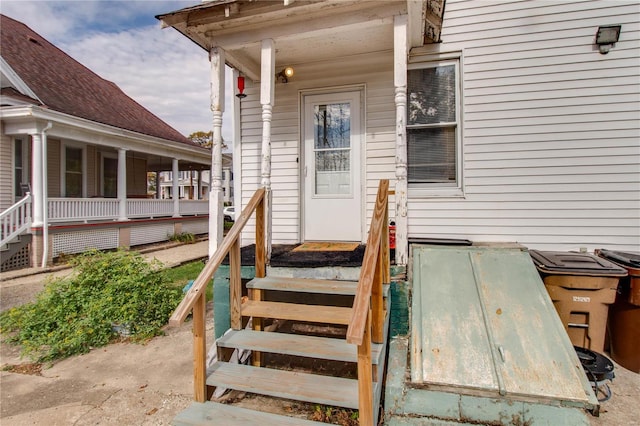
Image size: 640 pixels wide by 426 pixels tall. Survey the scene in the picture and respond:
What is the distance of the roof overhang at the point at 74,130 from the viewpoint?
7.36 meters

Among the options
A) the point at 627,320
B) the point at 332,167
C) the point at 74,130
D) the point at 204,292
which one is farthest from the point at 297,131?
the point at 74,130

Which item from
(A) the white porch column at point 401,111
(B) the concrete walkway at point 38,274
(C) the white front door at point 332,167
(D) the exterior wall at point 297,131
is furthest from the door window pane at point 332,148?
(B) the concrete walkway at point 38,274

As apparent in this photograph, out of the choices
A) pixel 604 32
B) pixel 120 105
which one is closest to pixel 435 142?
pixel 604 32

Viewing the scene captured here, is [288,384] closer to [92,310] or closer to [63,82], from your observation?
[92,310]

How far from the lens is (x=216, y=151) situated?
372 centimetres

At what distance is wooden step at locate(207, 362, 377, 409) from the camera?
2.08 metres

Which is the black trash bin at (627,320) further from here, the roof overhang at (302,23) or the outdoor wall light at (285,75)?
the outdoor wall light at (285,75)

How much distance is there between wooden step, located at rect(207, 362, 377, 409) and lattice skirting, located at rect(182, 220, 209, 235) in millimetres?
10884

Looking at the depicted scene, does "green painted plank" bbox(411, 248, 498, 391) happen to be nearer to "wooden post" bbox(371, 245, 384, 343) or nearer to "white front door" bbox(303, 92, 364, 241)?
"wooden post" bbox(371, 245, 384, 343)

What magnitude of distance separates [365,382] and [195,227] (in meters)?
12.4

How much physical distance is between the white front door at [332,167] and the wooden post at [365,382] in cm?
245

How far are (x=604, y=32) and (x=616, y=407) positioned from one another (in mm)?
3740

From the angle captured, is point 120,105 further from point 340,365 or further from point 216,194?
point 340,365

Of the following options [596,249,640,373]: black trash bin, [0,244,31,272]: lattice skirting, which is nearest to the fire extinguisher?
[596,249,640,373]: black trash bin
